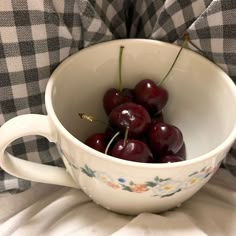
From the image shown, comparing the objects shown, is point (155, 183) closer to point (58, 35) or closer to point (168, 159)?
point (168, 159)

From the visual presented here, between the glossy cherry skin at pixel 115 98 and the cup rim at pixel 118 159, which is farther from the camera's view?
the glossy cherry skin at pixel 115 98

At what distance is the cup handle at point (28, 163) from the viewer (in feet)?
1.22

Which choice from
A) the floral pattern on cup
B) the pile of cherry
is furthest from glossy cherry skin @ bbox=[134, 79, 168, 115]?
the floral pattern on cup

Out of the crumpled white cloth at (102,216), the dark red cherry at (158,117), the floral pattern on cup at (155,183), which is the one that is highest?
the floral pattern on cup at (155,183)

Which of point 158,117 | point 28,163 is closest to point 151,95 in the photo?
point 158,117

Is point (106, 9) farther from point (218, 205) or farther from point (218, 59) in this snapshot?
point (218, 205)

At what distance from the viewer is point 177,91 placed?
0.47m

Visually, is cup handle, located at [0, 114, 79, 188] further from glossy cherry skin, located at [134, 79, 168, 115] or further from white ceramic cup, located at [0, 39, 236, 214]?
glossy cherry skin, located at [134, 79, 168, 115]

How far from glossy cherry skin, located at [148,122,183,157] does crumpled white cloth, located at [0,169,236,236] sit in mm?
60

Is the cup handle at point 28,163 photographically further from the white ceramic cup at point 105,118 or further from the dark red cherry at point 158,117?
the dark red cherry at point 158,117

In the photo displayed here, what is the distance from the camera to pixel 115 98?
1.49ft

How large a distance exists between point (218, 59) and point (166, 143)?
10 centimetres

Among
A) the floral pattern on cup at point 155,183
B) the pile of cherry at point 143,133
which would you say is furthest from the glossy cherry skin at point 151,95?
the floral pattern on cup at point 155,183

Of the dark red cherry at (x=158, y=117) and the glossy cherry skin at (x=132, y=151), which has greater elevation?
the glossy cherry skin at (x=132, y=151)
